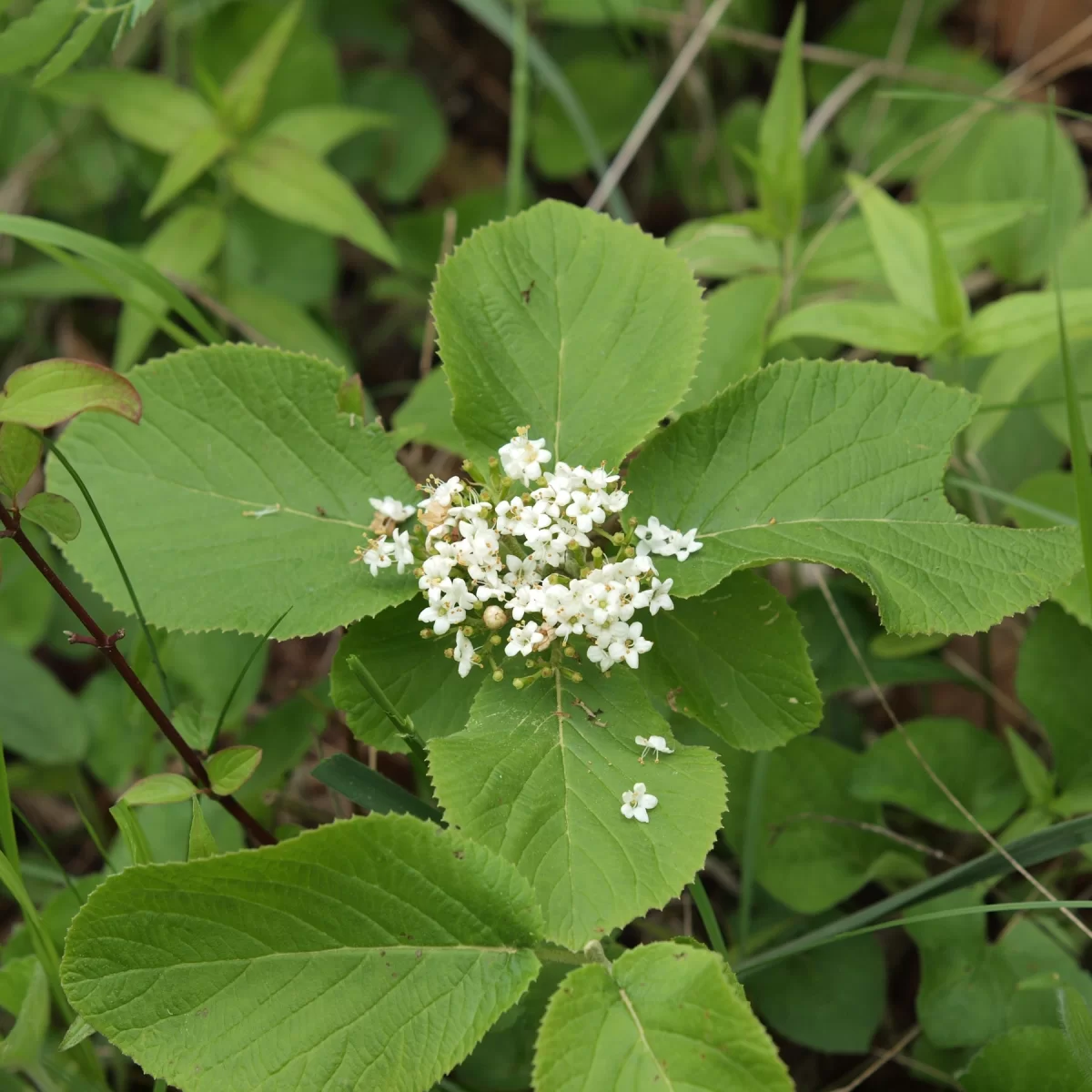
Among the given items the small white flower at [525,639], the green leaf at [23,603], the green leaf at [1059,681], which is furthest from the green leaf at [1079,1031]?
the green leaf at [23,603]

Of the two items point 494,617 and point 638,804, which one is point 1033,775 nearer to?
point 638,804

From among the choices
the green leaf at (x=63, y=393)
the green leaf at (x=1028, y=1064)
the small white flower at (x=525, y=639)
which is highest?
the green leaf at (x=63, y=393)

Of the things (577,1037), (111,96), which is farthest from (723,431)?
→ (111,96)

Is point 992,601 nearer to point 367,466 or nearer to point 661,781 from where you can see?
point 661,781

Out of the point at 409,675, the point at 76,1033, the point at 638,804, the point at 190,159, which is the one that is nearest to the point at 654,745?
the point at 638,804

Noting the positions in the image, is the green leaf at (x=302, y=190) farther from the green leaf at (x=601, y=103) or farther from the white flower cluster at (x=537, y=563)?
the white flower cluster at (x=537, y=563)

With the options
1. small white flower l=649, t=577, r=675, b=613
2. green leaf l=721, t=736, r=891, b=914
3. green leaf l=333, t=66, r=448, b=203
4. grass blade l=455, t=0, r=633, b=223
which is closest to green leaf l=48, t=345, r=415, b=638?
small white flower l=649, t=577, r=675, b=613

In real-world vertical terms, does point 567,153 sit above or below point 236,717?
above
